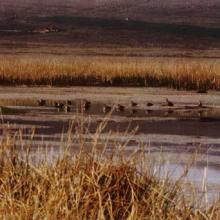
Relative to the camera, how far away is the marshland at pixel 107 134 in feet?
23.8

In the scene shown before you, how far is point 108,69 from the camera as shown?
30500 millimetres

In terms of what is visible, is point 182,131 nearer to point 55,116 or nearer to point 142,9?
point 55,116

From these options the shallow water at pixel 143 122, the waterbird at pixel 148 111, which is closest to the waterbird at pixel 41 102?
the shallow water at pixel 143 122

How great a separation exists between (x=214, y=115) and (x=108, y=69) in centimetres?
1149

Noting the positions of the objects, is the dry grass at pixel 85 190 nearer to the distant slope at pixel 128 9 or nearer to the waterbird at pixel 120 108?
the waterbird at pixel 120 108

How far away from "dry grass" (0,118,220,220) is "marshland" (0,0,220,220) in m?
0.01

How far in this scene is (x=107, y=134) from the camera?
14898mm

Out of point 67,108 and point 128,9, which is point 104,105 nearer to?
point 67,108

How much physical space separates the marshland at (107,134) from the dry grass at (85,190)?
0.01 metres

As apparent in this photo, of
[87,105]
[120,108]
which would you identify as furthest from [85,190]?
[87,105]

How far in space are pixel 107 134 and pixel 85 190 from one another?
7.28m

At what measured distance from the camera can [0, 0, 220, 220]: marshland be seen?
7.26 m

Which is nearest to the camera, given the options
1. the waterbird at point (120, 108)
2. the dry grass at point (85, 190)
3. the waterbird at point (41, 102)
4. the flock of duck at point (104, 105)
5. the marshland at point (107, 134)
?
the dry grass at point (85, 190)

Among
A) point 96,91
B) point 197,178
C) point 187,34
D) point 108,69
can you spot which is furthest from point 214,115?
point 187,34
